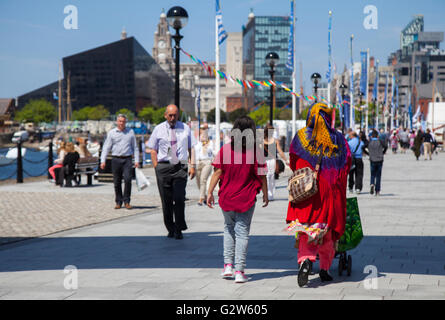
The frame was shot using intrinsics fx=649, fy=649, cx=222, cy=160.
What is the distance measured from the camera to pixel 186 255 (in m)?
7.83

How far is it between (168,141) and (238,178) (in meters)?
3.04

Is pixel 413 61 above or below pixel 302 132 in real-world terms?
above

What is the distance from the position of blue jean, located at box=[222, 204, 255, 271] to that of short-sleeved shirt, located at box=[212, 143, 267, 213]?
9cm

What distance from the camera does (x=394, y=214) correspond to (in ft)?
39.2

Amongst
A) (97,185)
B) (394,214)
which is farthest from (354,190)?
(97,185)

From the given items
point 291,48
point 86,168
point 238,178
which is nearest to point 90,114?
point 291,48

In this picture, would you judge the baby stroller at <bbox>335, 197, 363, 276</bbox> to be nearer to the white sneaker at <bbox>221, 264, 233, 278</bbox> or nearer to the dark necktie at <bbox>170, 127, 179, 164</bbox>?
the white sneaker at <bbox>221, 264, 233, 278</bbox>

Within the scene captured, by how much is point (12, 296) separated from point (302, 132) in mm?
3049

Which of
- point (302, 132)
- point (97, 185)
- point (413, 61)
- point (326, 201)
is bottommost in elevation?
point (97, 185)

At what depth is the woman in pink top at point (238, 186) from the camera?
20.8 ft

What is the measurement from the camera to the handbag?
601 cm

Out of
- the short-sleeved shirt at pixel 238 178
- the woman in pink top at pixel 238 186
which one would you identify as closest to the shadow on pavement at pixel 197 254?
the woman in pink top at pixel 238 186
